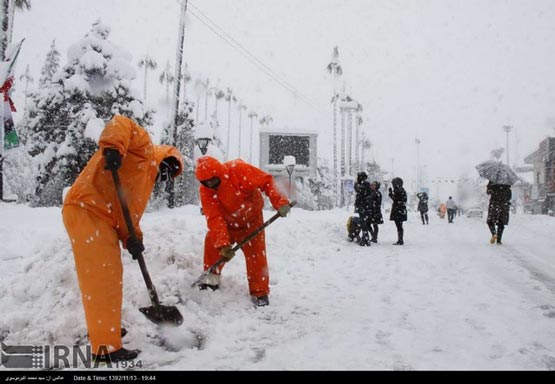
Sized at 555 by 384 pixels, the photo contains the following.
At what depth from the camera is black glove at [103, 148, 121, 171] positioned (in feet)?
9.57

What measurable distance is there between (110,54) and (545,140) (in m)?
41.4

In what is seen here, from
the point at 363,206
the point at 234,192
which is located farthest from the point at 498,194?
the point at 234,192

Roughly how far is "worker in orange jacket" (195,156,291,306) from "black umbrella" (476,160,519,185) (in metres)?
8.31

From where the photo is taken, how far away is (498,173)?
10961 millimetres

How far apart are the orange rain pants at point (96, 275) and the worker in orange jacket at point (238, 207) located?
1.41m

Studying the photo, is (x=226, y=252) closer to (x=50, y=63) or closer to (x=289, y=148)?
(x=289, y=148)

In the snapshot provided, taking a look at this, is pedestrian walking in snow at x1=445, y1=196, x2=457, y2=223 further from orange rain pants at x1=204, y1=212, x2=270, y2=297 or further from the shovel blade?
the shovel blade

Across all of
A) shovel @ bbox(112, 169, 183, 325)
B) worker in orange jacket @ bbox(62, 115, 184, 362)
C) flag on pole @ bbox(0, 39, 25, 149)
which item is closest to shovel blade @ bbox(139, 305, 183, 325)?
shovel @ bbox(112, 169, 183, 325)

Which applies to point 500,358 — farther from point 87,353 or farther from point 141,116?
point 141,116

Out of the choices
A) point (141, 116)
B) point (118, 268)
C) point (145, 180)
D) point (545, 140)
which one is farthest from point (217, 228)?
point (545, 140)

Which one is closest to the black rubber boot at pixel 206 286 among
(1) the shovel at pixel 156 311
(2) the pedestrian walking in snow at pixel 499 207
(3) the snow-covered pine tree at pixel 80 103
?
(1) the shovel at pixel 156 311

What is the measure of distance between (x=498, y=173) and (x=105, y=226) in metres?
10.4

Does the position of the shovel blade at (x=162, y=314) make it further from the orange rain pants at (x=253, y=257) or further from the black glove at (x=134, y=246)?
the orange rain pants at (x=253, y=257)

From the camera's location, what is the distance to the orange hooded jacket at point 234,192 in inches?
174
